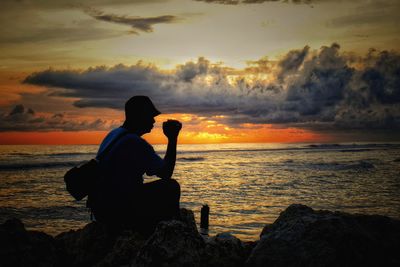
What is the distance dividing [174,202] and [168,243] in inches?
31.9

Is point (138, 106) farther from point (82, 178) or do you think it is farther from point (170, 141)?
point (82, 178)

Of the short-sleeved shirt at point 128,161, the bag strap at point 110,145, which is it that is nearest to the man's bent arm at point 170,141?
the short-sleeved shirt at point 128,161

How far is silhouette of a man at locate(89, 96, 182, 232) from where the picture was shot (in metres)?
4.45

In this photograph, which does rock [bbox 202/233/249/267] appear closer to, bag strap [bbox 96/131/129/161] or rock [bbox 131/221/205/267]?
rock [bbox 131/221/205/267]

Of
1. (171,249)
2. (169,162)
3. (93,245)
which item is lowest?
(93,245)

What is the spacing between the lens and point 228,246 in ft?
16.0

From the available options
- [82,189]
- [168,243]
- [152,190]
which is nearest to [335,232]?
[168,243]

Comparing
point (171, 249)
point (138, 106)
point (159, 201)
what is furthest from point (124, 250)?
point (138, 106)

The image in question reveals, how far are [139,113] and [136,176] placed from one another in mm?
807

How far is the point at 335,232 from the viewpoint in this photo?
422cm

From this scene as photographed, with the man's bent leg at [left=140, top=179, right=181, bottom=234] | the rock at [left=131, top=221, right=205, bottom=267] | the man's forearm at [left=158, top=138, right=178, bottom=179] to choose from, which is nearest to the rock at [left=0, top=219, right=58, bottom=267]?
the man's bent leg at [left=140, top=179, right=181, bottom=234]

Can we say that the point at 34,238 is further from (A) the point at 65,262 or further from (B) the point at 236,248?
(B) the point at 236,248

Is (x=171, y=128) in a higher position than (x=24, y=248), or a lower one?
higher

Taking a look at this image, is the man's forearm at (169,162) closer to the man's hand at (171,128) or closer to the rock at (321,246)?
the man's hand at (171,128)
